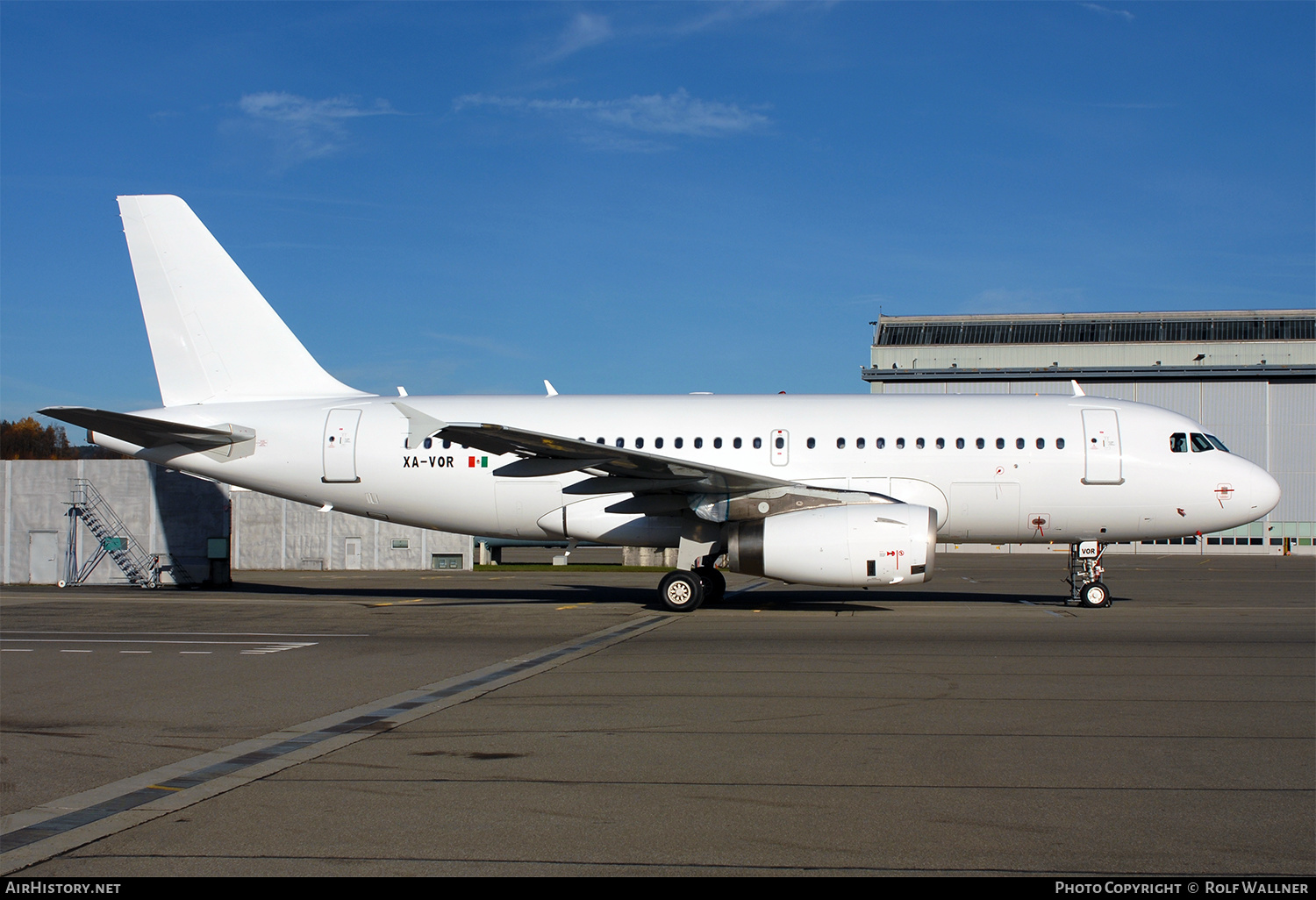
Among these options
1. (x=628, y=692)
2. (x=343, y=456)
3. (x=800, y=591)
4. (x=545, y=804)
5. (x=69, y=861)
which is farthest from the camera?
(x=800, y=591)

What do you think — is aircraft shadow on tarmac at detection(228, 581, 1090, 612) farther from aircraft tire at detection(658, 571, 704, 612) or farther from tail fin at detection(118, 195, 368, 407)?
tail fin at detection(118, 195, 368, 407)

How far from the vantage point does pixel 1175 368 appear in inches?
1932

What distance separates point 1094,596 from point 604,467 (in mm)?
8915

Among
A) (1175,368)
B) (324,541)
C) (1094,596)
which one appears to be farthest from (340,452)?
(1175,368)

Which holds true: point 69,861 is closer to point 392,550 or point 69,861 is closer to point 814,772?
point 814,772

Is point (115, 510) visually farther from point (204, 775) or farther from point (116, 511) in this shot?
point (204, 775)

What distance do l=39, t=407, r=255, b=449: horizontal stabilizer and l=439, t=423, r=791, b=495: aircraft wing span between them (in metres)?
4.89

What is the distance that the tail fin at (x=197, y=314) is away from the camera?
19.1 meters

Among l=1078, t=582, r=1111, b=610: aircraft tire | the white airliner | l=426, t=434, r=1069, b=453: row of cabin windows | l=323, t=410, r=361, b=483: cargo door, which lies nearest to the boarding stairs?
the white airliner

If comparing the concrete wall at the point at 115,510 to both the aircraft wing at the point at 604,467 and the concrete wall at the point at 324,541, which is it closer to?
the concrete wall at the point at 324,541

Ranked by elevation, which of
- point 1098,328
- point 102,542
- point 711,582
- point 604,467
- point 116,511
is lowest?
point 711,582

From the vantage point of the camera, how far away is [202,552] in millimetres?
26375
